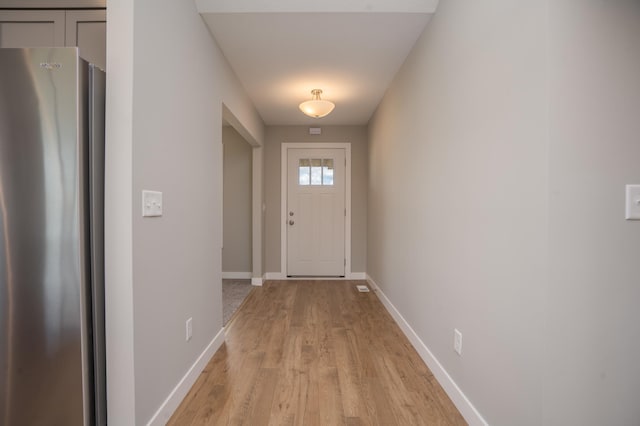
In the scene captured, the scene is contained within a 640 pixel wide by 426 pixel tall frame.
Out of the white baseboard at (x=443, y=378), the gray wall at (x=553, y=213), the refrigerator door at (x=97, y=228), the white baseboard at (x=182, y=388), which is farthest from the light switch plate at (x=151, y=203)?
the white baseboard at (x=443, y=378)

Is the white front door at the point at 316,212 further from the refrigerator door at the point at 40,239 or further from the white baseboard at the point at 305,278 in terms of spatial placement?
the refrigerator door at the point at 40,239

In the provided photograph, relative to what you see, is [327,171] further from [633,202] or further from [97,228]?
[633,202]

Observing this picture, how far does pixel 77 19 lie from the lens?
1.71 metres

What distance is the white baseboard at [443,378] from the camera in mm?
1540

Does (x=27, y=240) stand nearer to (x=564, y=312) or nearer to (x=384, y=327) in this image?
(x=564, y=312)

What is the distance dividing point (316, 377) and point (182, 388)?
795mm

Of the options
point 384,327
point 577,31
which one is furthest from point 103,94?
point 384,327

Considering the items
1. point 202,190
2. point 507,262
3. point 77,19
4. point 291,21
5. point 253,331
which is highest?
point 291,21

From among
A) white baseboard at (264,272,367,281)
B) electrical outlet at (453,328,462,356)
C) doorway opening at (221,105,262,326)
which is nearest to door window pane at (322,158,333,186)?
doorway opening at (221,105,262,326)

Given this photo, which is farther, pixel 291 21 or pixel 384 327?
pixel 384 327

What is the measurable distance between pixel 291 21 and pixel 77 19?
1258 mm

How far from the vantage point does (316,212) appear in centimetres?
498

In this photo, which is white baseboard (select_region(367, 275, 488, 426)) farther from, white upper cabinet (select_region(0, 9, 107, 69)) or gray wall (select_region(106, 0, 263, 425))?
white upper cabinet (select_region(0, 9, 107, 69))

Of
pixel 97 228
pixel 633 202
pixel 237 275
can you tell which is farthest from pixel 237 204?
pixel 633 202
